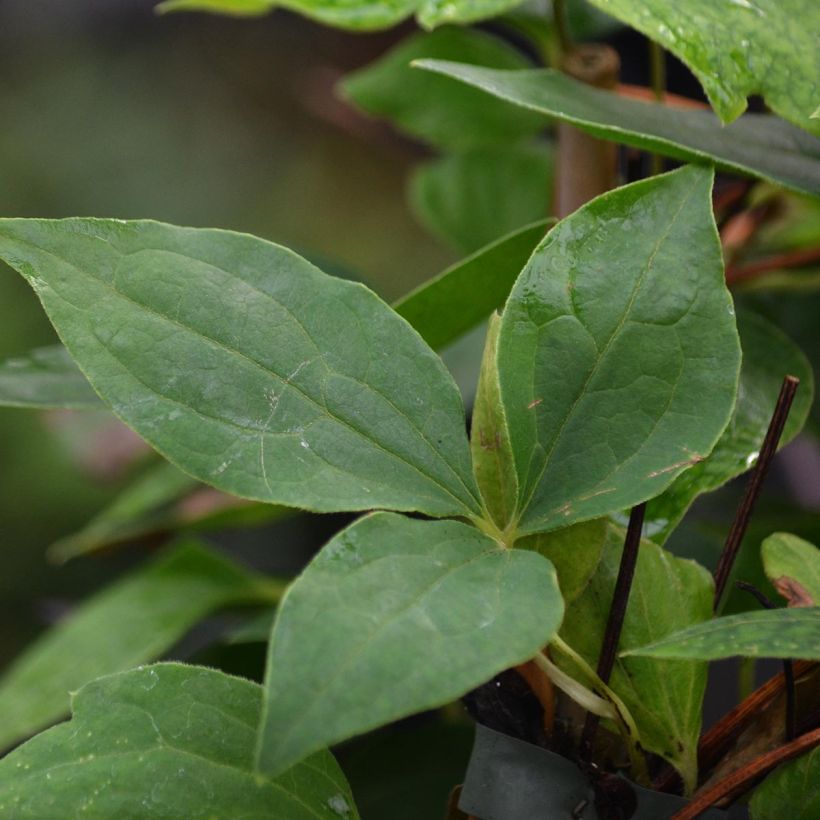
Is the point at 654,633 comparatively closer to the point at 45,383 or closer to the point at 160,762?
the point at 160,762

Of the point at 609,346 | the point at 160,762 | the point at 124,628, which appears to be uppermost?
the point at 609,346

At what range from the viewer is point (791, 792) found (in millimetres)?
254

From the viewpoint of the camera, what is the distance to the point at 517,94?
312 mm

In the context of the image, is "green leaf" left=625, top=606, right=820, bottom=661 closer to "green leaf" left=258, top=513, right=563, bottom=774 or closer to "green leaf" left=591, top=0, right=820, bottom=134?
"green leaf" left=258, top=513, right=563, bottom=774

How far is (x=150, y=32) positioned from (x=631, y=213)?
5.00ft

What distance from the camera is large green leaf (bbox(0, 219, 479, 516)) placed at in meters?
0.24

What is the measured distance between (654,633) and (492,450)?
7 centimetres

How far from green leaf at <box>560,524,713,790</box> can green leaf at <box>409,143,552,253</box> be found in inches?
14.4

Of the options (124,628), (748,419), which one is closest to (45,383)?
(124,628)

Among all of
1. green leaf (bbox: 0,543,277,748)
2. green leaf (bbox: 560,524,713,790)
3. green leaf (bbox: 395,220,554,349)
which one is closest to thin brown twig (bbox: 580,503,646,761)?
green leaf (bbox: 560,524,713,790)

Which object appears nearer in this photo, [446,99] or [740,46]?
[740,46]

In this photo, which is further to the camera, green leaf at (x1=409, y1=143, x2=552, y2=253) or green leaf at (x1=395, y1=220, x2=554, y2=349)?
green leaf at (x1=409, y1=143, x2=552, y2=253)

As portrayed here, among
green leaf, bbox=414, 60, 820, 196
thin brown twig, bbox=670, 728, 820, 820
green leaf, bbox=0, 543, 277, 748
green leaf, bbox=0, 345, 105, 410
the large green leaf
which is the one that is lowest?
green leaf, bbox=0, 543, 277, 748

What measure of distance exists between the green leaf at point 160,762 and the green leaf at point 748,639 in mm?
111
